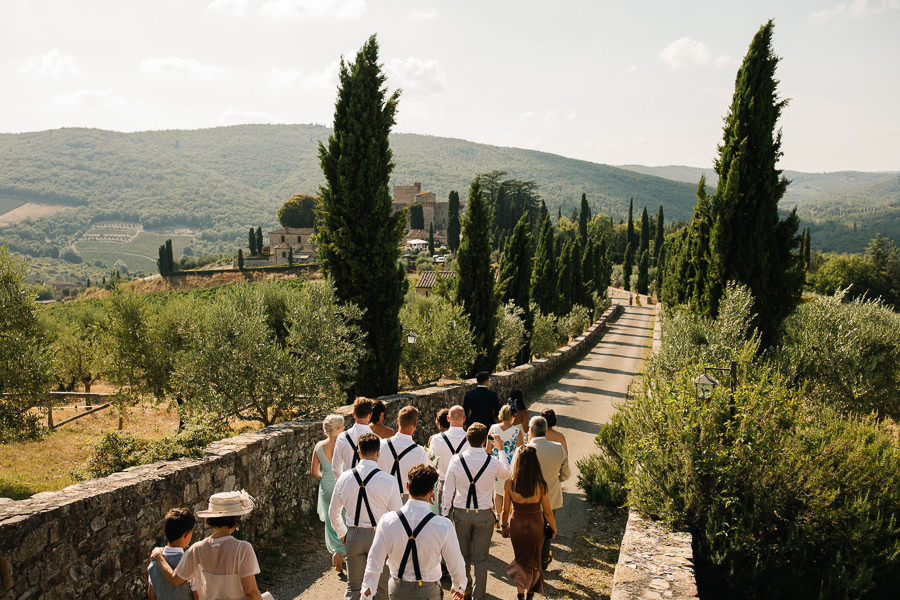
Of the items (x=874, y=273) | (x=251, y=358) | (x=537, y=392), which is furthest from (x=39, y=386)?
(x=874, y=273)

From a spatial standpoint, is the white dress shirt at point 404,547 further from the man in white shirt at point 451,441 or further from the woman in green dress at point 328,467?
the woman in green dress at point 328,467

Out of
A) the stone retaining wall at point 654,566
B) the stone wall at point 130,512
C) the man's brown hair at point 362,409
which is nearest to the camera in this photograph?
the stone wall at point 130,512

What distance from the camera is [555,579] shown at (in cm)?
683

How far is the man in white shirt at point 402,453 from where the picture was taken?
5.79 metres

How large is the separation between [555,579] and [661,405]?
2.50 meters

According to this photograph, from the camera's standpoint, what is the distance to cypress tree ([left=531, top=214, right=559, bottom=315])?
110ft

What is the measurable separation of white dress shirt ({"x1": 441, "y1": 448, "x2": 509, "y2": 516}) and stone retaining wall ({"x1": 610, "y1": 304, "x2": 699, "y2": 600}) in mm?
1351

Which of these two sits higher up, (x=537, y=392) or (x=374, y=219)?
(x=374, y=219)

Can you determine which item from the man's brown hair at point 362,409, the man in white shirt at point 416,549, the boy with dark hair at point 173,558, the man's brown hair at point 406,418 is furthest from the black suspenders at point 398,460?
the boy with dark hair at point 173,558

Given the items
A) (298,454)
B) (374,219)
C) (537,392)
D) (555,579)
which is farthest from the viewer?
(537,392)

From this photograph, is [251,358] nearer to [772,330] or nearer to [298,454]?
[298,454]

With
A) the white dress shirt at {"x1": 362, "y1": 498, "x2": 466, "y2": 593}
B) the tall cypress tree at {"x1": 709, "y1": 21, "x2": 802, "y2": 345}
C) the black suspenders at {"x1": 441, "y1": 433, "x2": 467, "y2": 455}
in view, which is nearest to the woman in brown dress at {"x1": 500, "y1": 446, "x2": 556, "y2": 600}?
the black suspenders at {"x1": 441, "y1": 433, "x2": 467, "y2": 455}

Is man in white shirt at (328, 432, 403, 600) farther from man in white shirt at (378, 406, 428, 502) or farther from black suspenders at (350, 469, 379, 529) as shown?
man in white shirt at (378, 406, 428, 502)

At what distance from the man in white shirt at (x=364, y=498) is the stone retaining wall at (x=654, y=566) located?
6.89 feet
